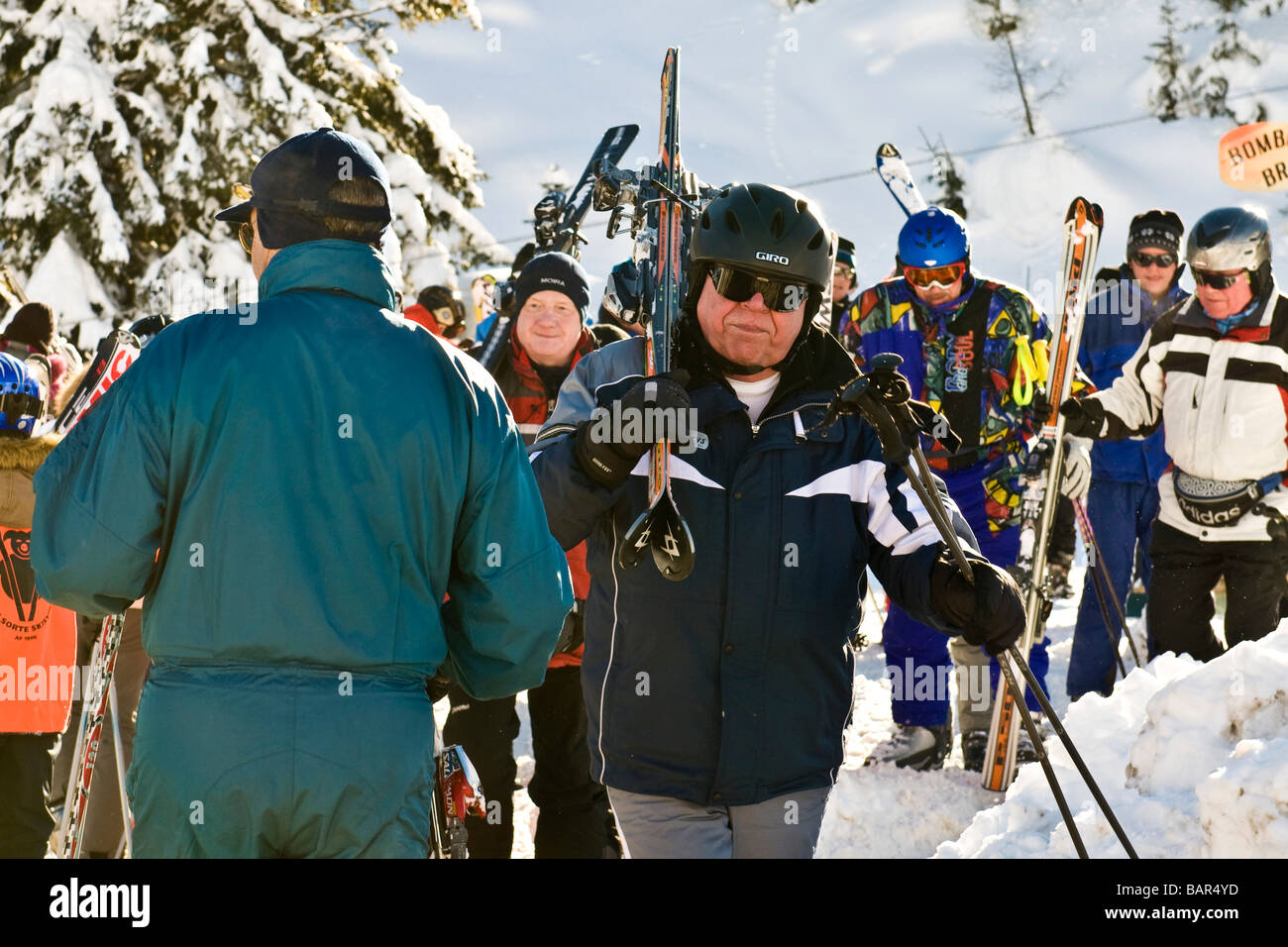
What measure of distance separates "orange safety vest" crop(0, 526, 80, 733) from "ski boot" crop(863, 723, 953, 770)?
12.0 feet

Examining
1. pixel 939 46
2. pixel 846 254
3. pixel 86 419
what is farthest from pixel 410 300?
pixel 939 46

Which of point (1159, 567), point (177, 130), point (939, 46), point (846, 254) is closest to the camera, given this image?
point (1159, 567)

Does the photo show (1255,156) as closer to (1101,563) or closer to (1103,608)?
(1101,563)

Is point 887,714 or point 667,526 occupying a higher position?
point 667,526

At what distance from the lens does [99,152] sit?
1762 centimetres

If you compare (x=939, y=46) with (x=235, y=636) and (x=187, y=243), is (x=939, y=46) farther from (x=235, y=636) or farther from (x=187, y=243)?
(x=235, y=636)

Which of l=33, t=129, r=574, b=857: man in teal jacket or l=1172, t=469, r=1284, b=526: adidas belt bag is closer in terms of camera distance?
l=33, t=129, r=574, b=857: man in teal jacket

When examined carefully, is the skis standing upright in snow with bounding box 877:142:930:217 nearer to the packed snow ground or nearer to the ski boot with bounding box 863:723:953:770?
the ski boot with bounding box 863:723:953:770

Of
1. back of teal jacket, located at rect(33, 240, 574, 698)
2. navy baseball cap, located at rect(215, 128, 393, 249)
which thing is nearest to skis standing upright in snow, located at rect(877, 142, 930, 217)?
navy baseball cap, located at rect(215, 128, 393, 249)

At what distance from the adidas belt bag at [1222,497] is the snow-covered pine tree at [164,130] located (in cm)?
1195

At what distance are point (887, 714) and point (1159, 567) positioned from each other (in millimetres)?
1924

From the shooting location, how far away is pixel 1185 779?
440 centimetres

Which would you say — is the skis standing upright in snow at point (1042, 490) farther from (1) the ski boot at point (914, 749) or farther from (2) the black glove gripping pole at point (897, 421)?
(2) the black glove gripping pole at point (897, 421)

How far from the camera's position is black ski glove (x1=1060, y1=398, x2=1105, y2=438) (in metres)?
6.24
